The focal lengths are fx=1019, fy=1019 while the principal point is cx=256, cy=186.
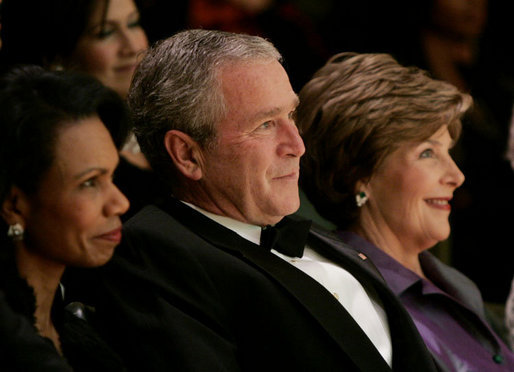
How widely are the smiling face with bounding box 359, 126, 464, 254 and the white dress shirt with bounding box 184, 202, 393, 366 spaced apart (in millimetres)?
390

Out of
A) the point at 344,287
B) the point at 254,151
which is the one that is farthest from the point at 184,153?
the point at 344,287

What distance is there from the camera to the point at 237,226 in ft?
6.88

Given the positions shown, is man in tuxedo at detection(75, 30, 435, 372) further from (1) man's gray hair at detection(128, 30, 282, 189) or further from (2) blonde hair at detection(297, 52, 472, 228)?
(2) blonde hair at detection(297, 52, 472, 228)

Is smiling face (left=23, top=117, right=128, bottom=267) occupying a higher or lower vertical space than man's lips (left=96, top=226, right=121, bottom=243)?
higher

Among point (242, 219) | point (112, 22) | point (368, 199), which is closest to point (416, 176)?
point (368, 199)

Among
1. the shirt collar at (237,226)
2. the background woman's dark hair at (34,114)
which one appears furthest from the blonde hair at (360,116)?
the background woman's dark hair at (34,114)

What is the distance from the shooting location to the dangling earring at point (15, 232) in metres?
1.52

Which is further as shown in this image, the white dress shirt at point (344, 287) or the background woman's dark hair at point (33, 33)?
the background woman's dark hair at point (33, 33)

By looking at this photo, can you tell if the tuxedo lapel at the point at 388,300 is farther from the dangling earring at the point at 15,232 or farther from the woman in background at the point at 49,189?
the dangling earring at the point at 15,232

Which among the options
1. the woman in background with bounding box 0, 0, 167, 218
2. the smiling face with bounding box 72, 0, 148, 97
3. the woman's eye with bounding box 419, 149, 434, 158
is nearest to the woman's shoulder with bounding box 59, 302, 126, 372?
the woman in background with bounding box 0, 0, 167, 218

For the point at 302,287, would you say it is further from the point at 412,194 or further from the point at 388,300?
the point at 412,194

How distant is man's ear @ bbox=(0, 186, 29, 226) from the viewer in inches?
59.9

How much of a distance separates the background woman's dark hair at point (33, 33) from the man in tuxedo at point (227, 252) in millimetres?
581

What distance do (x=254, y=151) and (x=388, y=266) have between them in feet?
→ 2.04
